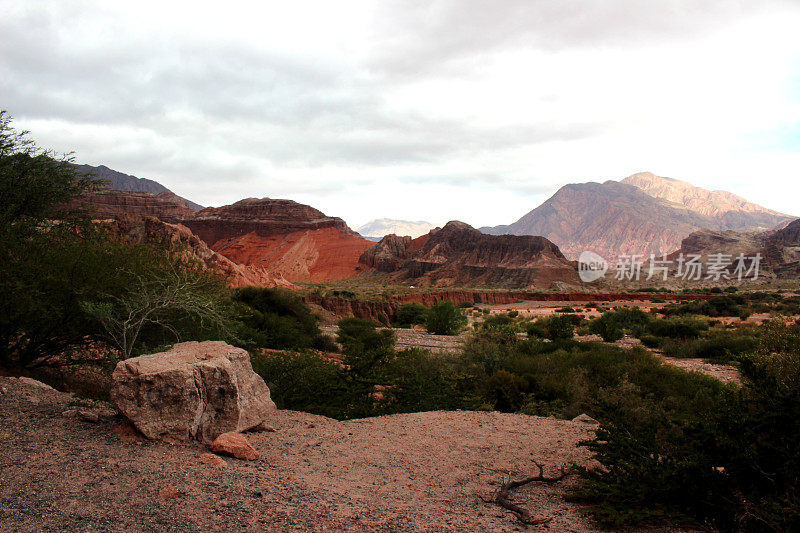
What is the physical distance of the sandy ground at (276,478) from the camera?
14.9ft

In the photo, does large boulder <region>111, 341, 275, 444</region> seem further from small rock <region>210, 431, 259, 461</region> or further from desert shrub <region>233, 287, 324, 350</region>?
desert shrub <region>233, 287, 324, 350</region>

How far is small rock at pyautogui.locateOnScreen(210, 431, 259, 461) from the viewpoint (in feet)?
20.6

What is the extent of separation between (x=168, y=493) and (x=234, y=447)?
1424mm

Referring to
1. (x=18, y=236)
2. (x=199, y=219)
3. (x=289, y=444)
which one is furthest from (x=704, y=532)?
(x=199, y=219)

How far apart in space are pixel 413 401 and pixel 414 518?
593 centimetres

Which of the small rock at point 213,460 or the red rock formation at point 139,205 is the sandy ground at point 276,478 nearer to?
the small rock at point 213,460

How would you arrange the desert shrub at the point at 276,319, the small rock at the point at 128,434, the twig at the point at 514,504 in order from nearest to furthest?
the twig at the point at 514,504, the small rock at the point at 128,434, the desert shrub at the point at 276,319

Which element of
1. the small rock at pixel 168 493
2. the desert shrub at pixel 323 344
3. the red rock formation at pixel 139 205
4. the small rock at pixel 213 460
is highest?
the red rock formation at pixel 139 205

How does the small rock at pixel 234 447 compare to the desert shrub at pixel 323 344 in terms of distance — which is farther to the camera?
the desert shrub at pixel 323 344

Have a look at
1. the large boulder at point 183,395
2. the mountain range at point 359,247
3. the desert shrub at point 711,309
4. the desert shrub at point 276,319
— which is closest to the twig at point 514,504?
the large boulder at point 183,395

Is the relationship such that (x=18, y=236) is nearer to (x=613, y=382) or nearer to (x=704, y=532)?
(x=704, y=532)

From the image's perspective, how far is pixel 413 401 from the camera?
10766mm

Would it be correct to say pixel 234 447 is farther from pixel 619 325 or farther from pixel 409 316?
pixel 409 316

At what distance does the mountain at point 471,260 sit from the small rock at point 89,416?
280ft
